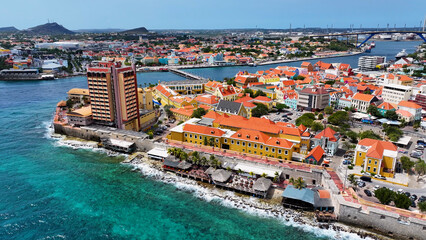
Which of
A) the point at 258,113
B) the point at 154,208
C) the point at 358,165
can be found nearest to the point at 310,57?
the point at 258,113

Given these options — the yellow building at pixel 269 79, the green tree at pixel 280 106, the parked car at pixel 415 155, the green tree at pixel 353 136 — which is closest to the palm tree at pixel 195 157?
the green tree at pixel 353 136

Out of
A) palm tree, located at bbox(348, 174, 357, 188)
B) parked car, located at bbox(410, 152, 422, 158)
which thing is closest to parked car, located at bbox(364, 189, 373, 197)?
palm tree, located at bbox(348, 174, 357, 188)

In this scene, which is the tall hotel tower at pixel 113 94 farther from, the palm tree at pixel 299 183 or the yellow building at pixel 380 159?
the yellow building at pixel 380 159

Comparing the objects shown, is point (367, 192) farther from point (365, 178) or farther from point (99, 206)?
point (99, 206)

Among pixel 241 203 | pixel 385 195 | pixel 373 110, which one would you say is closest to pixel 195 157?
pixel 241 203

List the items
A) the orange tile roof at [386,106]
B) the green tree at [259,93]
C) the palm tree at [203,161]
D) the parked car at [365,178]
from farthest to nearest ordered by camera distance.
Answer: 1. the green tree at [259,93]
2. the orange tile roof at [386,106]
3. the palm tree at [203,161]
4. the parked car at [365,178]

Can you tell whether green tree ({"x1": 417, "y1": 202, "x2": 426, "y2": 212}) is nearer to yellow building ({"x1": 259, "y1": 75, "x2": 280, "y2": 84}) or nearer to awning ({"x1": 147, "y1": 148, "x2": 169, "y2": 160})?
awning ({"x1": 147, "y1": 148, "x2": 169, "y2": 160})
